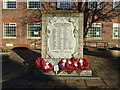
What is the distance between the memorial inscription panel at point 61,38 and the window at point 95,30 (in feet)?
38.9

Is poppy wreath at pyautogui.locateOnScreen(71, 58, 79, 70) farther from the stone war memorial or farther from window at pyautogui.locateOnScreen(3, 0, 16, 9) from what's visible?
window at pyautogui.locateOnScreen(3, 0, 16, 9)

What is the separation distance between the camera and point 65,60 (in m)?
5.64

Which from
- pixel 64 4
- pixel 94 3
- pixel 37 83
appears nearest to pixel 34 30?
pixel 64 4

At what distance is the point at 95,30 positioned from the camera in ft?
56.2

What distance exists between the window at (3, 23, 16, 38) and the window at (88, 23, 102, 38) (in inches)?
389

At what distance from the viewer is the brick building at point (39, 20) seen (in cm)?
1683

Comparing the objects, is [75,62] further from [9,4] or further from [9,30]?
[9,4]

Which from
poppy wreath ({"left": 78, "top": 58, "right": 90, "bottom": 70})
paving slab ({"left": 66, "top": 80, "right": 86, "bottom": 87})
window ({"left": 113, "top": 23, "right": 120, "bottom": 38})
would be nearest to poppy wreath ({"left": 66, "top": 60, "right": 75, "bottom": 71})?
poppy wreath ({"left": 78, "top": 58, "right": 90, "bottom": 70})

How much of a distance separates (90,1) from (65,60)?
530 inches

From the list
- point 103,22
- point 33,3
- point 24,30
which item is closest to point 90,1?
point 103,22

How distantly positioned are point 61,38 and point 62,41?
0.45 feet

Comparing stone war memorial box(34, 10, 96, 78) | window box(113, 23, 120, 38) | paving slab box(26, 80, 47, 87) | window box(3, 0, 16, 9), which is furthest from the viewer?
window box(3, 0, 16, 9)

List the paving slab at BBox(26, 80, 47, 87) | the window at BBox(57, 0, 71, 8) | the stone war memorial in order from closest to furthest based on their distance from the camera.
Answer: the paving slab at BBox(26, 80, 47, 87)
the stone war memorial
the window at BBox(57, 0, 71, 8)

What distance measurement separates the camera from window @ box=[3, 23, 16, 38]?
17291 mm
